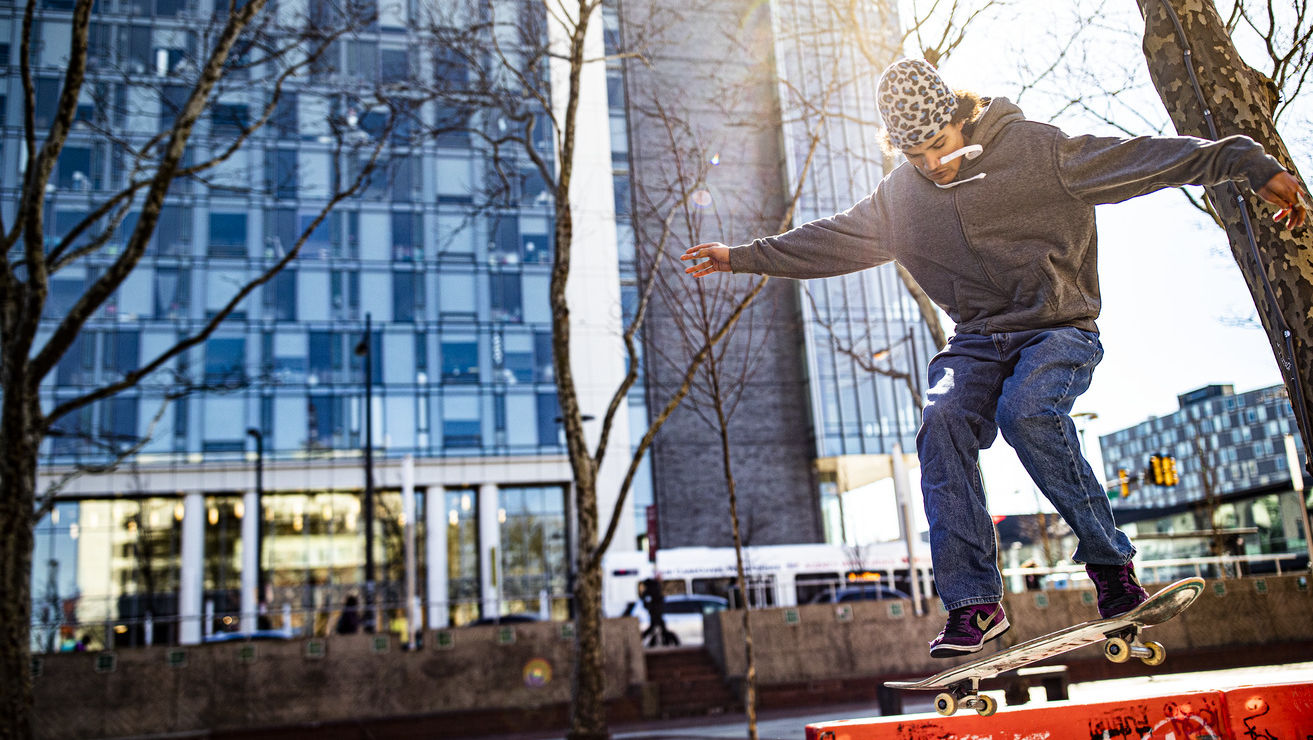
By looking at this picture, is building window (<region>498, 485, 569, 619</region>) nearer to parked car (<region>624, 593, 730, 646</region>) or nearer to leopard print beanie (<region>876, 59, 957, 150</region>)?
parked car (<region>624, 593, 730, 646</region>)

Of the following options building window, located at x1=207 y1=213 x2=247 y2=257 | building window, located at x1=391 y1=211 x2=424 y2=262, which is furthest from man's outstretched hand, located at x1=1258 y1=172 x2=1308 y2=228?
building window, located at x1=207 y1=213 x2=247 y2=257

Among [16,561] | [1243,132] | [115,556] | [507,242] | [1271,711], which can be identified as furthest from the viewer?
[507,242]

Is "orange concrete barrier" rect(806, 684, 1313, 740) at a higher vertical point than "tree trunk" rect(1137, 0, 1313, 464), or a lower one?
lower

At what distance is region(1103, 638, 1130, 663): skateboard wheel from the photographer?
3500mm

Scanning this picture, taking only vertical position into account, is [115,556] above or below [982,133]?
above

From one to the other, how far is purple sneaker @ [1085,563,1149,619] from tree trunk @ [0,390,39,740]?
11139 millimetres

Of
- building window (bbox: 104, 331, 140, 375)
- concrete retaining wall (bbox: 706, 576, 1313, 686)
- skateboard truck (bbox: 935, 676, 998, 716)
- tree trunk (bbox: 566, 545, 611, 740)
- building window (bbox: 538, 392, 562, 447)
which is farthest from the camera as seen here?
building window (bbox: 538, 392, 562, 447)

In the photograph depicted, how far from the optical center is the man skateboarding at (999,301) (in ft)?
11.6

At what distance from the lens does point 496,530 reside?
38.9m

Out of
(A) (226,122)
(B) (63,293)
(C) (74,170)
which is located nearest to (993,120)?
(A) (226,122)

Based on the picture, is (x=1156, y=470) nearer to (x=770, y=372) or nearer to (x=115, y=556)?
(x=770, y=372)

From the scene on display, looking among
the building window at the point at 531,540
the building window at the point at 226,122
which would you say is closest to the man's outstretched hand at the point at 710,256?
the building window at the point at 531,540

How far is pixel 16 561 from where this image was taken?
36.1 ft

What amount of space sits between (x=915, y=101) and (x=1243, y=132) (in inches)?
84.0
